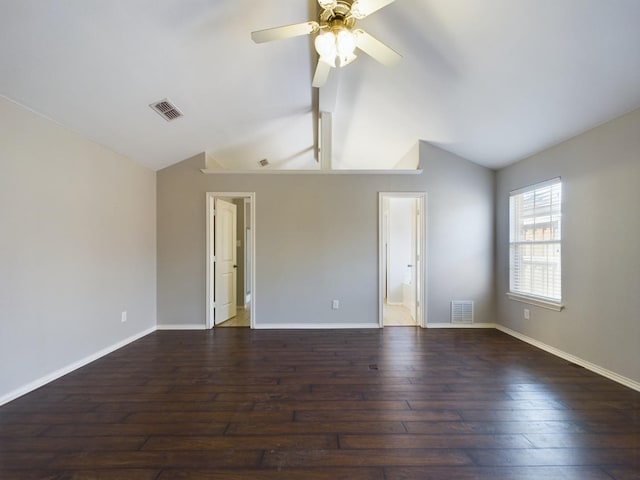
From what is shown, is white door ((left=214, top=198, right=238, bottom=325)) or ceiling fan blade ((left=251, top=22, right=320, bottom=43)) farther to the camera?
white door ((left=214, top=198, right=238, bottom=325))

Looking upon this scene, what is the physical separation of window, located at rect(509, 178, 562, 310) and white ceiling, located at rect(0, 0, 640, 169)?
0.59 m

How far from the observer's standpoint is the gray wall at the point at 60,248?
2.34m

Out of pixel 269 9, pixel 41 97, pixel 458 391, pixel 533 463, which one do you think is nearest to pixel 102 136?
pixel 41 97

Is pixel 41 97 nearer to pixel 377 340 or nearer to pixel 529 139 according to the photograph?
pixel 377 340

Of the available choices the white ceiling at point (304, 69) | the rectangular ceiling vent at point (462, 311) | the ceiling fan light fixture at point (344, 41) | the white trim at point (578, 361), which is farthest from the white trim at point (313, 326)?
the ceiling fan light fixture at point (344, 41)

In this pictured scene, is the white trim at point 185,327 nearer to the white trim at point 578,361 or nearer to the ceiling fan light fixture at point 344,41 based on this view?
the ceiling fan light fixture at point 344,41

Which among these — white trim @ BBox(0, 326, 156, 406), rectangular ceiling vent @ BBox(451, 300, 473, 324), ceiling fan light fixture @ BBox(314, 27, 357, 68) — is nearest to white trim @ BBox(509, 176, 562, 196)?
rectangular ceiling vent @ BBox(451, 300, 473, 324)

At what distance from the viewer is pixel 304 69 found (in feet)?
10.1

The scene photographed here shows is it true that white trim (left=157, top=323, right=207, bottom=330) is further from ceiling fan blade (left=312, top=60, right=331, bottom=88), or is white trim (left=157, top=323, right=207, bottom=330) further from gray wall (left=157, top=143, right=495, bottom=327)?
ceiling fan blade (left=312, top=60, right=331, bottom=88)

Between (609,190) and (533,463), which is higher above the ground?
(609,190)

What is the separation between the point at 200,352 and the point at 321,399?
180 cm

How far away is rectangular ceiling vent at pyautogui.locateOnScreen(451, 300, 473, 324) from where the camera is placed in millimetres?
4379

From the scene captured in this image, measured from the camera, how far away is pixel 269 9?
2.32m

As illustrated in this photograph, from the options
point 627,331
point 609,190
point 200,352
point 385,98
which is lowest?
point 200,352
